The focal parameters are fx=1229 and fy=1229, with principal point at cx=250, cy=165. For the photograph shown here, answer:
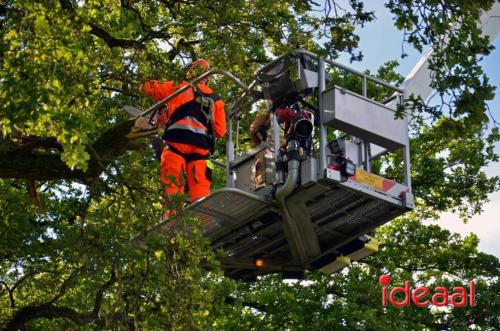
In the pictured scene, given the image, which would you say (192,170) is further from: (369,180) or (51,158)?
(51,158)

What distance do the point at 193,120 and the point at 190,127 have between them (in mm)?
88

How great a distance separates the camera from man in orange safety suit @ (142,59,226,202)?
46.3ft

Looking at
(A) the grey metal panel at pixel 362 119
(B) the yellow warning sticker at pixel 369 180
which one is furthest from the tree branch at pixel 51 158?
(B) the yellow warning sticker at pixel 369 180

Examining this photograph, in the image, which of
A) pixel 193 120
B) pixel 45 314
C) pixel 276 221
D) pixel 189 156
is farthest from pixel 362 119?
pixel 45 314

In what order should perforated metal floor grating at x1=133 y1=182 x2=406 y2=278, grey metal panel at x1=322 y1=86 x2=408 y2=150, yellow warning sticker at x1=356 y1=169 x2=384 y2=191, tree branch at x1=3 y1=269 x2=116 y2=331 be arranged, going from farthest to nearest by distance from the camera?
tree branch at x1=3 y1=269 x2=116 y2=331 → perforated metal floor grating at x1=133 y1=182 x2=406 y2=278 → grey metal panel at x1=322 y1=86 x2=408 y2=150 → yellow warning sticker at x1=356 y1=169 x2=384 y2=191

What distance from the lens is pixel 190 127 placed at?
14234mm

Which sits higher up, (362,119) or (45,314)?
(362,119)

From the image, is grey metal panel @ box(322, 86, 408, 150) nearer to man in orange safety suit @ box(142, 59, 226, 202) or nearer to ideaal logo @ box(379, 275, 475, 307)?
man in orange safety suit @ box(142, 59, 226, 202)

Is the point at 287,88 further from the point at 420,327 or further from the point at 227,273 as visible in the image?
the point at 420,327

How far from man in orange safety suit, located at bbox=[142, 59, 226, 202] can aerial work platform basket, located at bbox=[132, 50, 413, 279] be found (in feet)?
1.87

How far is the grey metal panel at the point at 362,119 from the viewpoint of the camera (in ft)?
41.8

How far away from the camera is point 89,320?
44.2 feet

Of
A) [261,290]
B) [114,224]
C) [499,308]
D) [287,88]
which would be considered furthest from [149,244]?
[499,308]

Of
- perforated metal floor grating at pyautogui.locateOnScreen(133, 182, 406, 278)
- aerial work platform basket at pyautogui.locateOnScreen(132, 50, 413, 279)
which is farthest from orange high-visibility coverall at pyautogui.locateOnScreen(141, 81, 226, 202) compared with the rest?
perforated metal floor grating at pyautogui.locateOnScreen(133, 182, 406, 278)
